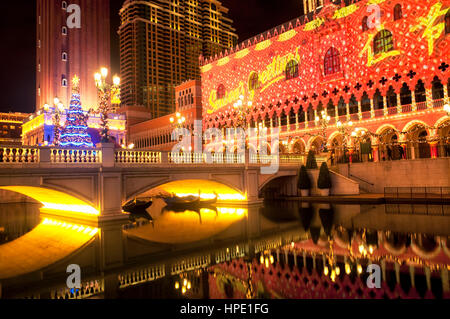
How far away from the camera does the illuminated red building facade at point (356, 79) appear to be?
109ft

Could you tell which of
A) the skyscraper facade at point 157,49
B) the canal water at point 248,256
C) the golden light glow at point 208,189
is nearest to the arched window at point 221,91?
the golden light glow at point 208,189

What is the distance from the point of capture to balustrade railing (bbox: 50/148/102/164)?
1503 centimetres

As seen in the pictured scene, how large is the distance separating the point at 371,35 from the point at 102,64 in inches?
1505

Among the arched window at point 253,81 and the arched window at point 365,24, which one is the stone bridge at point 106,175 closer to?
the arched window at point 365,24

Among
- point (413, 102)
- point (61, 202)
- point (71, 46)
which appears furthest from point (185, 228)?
point (71, 46)

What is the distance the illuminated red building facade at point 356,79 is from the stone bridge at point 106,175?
10.1m

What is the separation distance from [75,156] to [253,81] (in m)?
38.0

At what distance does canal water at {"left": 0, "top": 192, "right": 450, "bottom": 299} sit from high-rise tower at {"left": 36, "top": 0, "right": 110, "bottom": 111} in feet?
124

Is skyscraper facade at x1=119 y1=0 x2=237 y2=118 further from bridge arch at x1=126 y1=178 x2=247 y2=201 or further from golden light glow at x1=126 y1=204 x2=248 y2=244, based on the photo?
golden light glow at x1=126 y1=204 x2=248 y2=244

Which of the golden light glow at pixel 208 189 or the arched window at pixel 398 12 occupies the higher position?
the arched window at pixel 398 12

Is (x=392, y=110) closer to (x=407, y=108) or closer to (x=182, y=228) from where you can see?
(x=407, y=108)

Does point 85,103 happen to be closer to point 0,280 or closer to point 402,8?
point 402,8

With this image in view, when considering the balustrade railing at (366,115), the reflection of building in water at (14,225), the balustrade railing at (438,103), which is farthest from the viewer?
the balustrade railing at (366,115)

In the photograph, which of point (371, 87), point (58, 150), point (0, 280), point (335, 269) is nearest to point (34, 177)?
point (58, 150)
